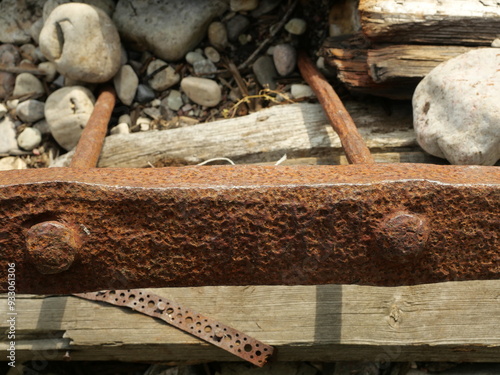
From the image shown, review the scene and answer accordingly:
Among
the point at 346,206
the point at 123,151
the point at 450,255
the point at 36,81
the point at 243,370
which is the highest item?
the point at 346,206

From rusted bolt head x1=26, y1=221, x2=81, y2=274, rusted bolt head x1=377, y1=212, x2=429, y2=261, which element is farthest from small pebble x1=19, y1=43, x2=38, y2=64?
rusted bolt head x1=377, y1=212, x2=429, y2=261

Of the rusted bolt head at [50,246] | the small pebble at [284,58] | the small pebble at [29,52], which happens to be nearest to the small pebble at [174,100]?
the small pebble at [284,58]

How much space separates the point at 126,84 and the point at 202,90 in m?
0.49

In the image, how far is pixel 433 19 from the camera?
279 cm

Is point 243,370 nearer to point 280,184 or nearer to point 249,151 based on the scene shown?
point 249,151

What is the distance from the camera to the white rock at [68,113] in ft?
10.8

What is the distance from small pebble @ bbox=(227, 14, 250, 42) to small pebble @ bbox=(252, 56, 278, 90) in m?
0.23

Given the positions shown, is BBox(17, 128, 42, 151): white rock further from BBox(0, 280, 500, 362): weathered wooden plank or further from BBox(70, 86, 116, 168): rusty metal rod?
BBox(0, 280, 500, 362): weathered wooden plank

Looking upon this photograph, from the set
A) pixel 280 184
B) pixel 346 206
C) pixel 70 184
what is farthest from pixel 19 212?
pixel 346 206

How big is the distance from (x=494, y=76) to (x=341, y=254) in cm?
159

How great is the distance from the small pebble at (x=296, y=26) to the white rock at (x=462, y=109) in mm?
1015

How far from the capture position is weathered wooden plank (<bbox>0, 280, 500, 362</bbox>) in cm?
261

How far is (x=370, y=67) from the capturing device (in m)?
2.86

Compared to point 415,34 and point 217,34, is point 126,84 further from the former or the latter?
point 415,34
